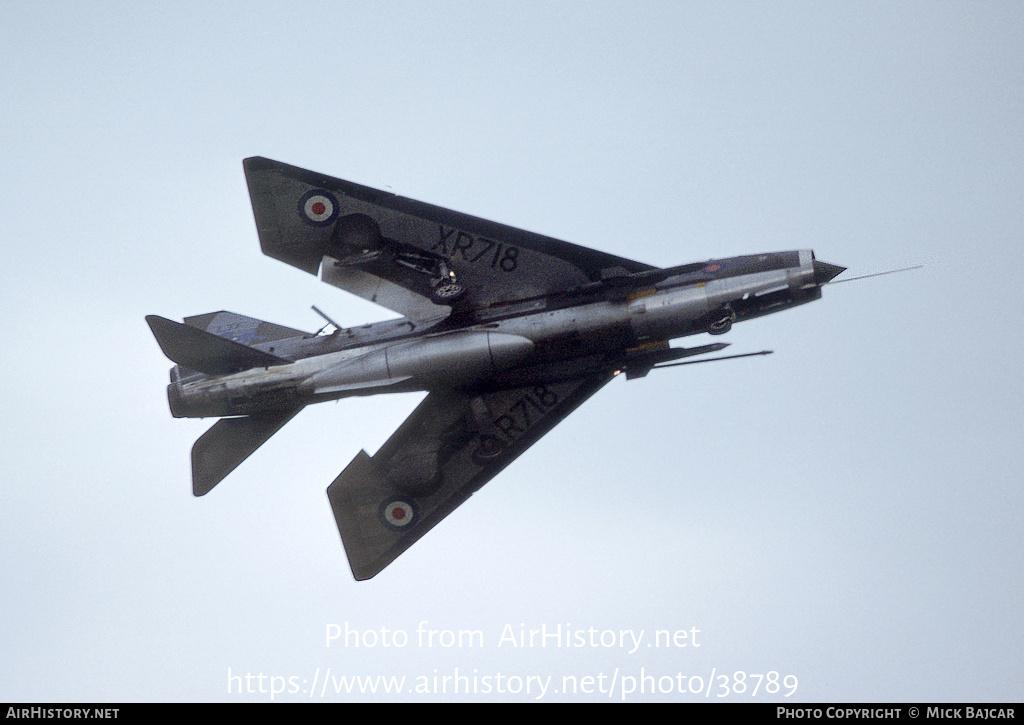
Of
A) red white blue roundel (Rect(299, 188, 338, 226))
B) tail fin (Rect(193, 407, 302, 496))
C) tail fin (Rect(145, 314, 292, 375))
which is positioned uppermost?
red white blue roundel (Rect(299, 188, 338, 226))

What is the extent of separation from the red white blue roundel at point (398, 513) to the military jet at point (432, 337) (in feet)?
0.07

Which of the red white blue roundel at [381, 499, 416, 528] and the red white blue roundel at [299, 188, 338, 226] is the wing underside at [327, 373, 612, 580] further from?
the red white blue roundel at [299, 188, 338, 226]

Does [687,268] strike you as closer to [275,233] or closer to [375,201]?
[375,201]

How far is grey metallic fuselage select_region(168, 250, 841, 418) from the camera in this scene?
22188 millimetres

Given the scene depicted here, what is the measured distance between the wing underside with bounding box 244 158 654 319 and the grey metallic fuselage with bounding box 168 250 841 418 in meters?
0.42

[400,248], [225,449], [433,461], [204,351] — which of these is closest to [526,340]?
[400,248]

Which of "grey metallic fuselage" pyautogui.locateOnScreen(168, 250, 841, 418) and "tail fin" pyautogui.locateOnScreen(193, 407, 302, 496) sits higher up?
"grey metallic fuselage" pyautogui.locateOnScreen(168, 250, 841, 418)

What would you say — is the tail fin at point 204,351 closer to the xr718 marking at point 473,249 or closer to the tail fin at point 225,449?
the tail fin at point 225,449

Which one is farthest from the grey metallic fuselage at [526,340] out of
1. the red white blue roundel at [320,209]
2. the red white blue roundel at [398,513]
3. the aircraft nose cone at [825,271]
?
the red white blue roundel at [398,513]

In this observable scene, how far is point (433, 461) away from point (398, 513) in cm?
142

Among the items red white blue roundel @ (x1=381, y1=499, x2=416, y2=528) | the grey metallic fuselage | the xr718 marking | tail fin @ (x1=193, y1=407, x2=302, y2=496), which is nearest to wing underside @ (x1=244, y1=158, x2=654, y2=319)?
the xr718 marking

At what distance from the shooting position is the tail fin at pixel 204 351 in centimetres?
2327
